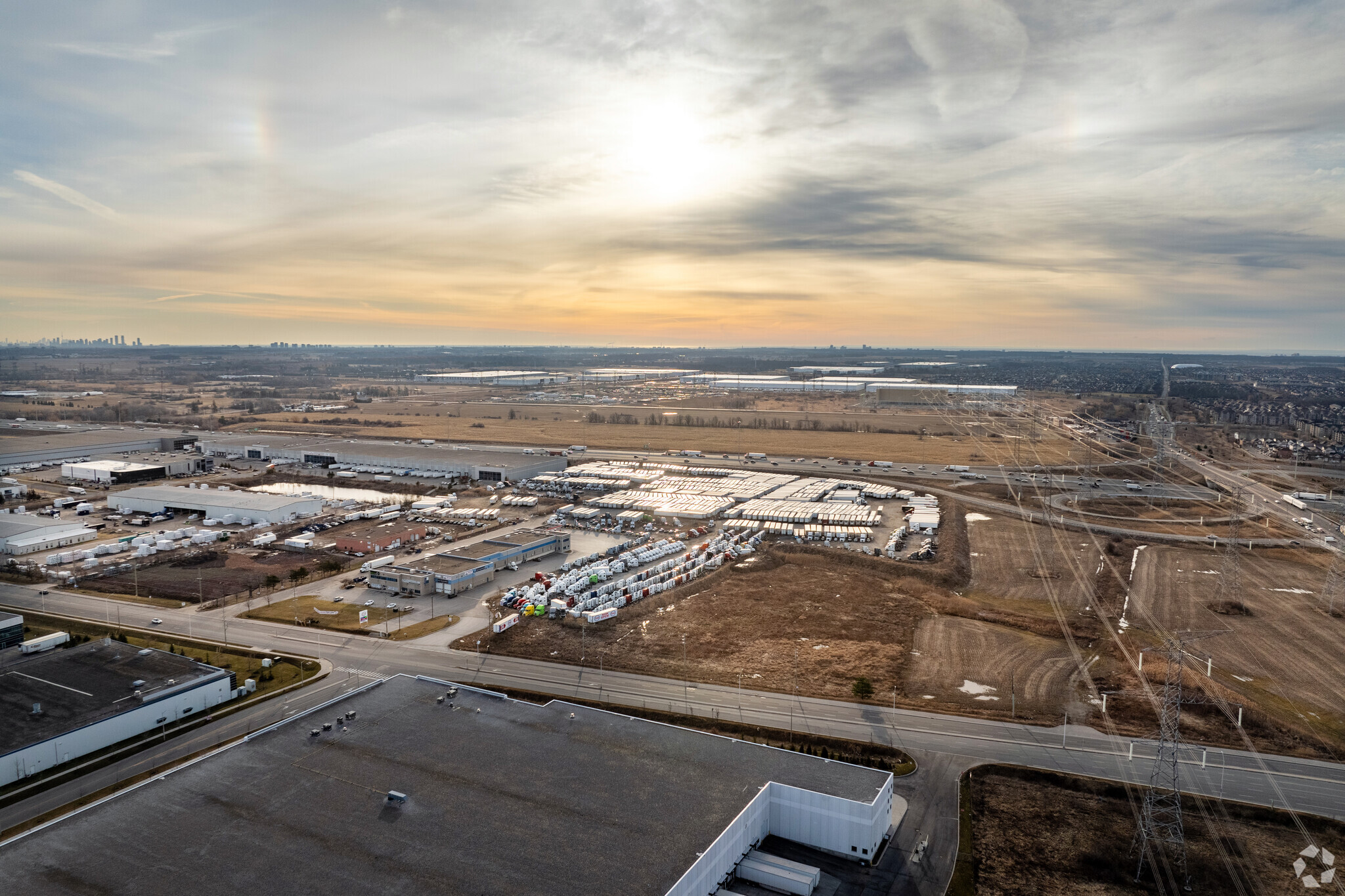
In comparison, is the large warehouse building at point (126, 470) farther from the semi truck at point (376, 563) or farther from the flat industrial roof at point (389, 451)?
the semi truck at point (376, 563)

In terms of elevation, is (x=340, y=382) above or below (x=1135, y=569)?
above

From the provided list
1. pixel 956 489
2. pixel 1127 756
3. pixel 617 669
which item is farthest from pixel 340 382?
pixel 1127 756

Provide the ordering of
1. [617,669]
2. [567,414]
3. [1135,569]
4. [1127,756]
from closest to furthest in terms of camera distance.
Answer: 1. [1127,756]
2. [617,669]
3. [1135,569]
4. [567,414]

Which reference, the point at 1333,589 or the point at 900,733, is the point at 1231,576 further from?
the point at 900,733

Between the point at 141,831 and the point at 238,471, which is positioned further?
the point at 238,471

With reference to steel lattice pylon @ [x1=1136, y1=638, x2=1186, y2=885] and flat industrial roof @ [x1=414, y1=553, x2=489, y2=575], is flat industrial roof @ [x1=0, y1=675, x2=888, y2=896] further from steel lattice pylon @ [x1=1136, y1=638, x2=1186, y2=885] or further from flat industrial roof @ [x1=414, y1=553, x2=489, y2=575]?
flat industrial roof @ [x1=414, y1=553, x2=489, y2=575]

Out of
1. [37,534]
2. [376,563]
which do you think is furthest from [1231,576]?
[37,534]

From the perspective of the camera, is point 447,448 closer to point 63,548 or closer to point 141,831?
point 63,548
